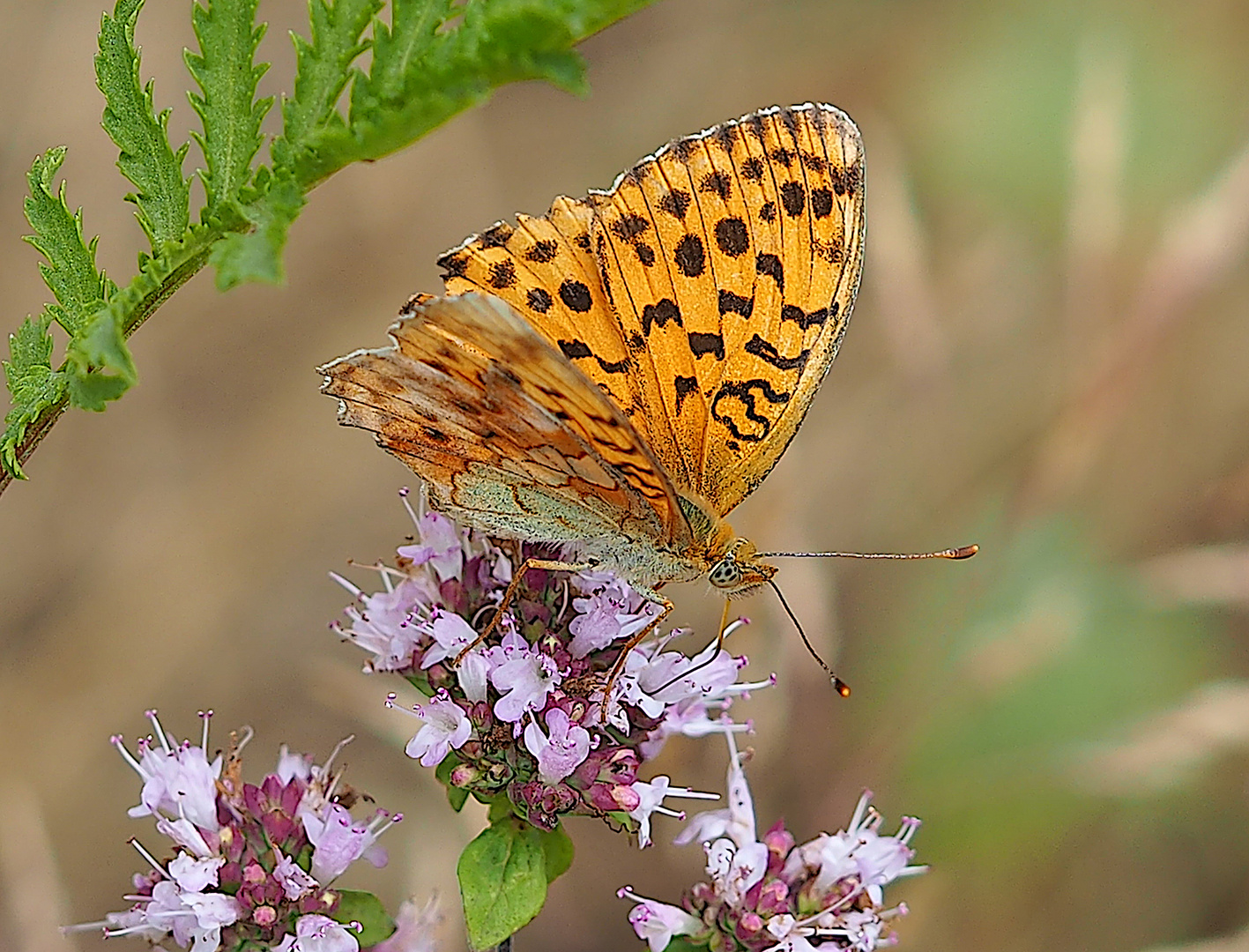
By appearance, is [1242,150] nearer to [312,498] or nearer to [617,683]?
[617,683]

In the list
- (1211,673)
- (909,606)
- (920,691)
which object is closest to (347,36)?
(920,691)

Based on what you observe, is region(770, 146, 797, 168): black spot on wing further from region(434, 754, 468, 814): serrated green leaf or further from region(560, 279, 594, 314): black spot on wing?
region(434, 754, 468, 814): serrated green leaf

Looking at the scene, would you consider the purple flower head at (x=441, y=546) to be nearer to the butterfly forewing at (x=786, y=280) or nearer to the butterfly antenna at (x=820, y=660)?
the butterfly forewing at (x=786, y=280)

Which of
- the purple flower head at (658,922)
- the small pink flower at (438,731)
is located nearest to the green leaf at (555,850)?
the purple flower head at (658,922)

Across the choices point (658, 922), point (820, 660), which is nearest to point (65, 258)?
point (658, 922)

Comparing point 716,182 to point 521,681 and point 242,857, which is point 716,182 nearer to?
point 521,681

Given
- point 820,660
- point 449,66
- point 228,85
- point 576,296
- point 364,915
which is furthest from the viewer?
point 820,660
